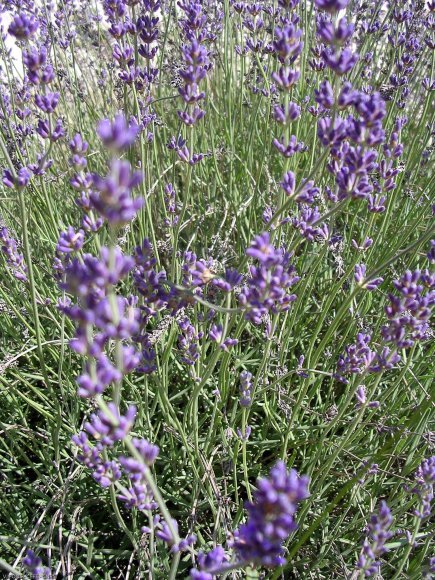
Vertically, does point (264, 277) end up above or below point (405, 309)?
above

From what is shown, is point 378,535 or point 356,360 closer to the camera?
point 378,535

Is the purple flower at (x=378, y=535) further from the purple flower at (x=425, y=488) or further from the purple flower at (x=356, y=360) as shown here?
the purple flower at (x=356, y=360)

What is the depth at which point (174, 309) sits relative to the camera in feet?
4.98

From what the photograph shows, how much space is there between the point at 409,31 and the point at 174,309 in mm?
2918

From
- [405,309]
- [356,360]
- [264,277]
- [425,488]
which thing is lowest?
[425,488]

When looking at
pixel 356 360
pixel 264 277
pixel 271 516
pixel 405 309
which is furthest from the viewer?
pixel 356 360

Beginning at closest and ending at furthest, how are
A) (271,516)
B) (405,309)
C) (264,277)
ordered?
(271,516) → (264,277) → (405,309)

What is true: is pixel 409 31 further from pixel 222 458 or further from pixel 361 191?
pixel 222 458

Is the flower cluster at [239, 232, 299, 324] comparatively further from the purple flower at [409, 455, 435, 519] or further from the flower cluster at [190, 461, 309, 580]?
the purple flower at [409, 455, 435, 519]

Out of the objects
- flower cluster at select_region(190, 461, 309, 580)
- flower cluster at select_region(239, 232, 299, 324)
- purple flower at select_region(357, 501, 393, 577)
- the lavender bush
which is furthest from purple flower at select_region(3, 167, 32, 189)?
purple flower at select_region(357, 501, 393, 577)

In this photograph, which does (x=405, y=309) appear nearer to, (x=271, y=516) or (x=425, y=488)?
(x=425, y=488)

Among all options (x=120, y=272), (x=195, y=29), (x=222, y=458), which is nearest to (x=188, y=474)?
(x=222, y=458)

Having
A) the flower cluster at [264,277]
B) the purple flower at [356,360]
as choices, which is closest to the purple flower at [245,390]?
the purple flower at [356,360]

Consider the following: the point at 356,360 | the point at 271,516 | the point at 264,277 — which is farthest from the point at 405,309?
the point at 271,516
